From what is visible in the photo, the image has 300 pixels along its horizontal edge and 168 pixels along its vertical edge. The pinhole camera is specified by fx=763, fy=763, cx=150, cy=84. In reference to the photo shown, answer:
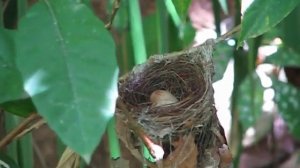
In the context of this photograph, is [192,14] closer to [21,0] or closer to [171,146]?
[21,0]

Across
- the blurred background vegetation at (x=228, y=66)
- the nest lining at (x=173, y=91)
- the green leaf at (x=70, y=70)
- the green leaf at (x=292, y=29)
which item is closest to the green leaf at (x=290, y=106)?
the blurred background vegetation at (x=228, y=66)

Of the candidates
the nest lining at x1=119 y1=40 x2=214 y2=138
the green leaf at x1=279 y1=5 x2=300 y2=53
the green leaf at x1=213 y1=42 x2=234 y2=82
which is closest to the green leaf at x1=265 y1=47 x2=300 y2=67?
the green leaf at x1=213 y1=42 x2=234 y2=82

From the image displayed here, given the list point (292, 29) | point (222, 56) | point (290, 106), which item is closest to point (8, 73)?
point (292, 29)

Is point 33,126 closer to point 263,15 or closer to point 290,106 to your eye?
point 263,15

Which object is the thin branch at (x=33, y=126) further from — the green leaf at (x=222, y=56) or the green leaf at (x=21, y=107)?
the green leaf at (x=222, y=56)

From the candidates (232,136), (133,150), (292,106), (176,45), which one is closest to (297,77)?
(292,106)

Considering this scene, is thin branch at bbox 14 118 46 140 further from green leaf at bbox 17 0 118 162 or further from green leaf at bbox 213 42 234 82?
green leaf at bbox 213 42 234 82
